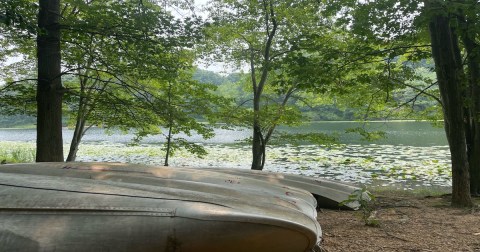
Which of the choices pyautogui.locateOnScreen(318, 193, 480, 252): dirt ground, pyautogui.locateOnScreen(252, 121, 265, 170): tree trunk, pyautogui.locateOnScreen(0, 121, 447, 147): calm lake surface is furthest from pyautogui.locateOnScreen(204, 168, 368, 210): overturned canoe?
pyautogui.locateOnScreen(0, 121, 447, 147): calm lake surface

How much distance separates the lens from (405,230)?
14.5ft

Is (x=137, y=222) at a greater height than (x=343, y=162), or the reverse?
(x=137, y=222)

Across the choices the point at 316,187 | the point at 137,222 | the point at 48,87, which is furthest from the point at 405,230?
the point at 48,87

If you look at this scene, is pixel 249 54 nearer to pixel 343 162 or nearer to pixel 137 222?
pixel 343 162

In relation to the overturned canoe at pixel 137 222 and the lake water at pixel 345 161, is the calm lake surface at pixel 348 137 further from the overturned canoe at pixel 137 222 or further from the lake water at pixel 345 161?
the overturned canoe at pixel 137 222

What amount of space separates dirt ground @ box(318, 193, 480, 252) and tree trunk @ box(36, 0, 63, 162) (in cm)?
457

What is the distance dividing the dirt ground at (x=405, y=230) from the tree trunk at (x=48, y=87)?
15.0 ft

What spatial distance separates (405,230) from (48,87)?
5.75 m

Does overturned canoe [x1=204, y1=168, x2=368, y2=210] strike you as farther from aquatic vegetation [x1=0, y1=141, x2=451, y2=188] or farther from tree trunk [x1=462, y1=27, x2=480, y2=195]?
aquatic vegetation [x1=0, y1=141, x2=451, y2=188]

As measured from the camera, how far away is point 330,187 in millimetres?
6871

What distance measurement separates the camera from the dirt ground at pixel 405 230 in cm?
373

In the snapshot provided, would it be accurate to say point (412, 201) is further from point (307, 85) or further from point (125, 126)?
point (125, 126)

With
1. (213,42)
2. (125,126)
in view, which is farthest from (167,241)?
(213,42)

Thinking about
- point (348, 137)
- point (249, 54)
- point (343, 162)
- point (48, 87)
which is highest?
point (249, 54)
